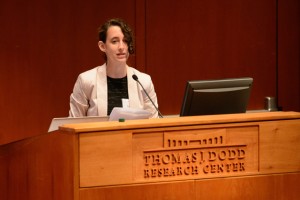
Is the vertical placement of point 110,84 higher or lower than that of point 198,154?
higher

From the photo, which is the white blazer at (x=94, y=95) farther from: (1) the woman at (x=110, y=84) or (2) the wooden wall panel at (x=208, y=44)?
(2) the wooden wall panel at (x=208, y=44)

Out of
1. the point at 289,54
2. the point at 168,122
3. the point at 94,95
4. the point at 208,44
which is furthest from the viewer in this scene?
the point at 289,54

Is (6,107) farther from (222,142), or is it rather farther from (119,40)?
(222,142)

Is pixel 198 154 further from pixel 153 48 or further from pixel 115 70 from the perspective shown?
pixel 153 48

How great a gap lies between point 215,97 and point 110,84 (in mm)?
942

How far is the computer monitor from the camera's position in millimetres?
2982

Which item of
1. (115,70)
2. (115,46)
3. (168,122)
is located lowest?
(168,122)

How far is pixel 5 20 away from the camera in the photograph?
466 cm

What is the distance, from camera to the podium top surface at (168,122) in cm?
252

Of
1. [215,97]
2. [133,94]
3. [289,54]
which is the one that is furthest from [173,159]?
[289,54]

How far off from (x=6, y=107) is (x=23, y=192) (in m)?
1.72

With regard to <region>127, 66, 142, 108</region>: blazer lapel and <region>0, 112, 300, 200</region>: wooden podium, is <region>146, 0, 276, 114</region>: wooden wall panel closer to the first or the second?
<region>127, 66, 142, 108</region>: blazer lapel

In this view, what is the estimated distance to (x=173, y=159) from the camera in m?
2.64

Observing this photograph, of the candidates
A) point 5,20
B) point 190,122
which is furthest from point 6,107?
point 190,122
